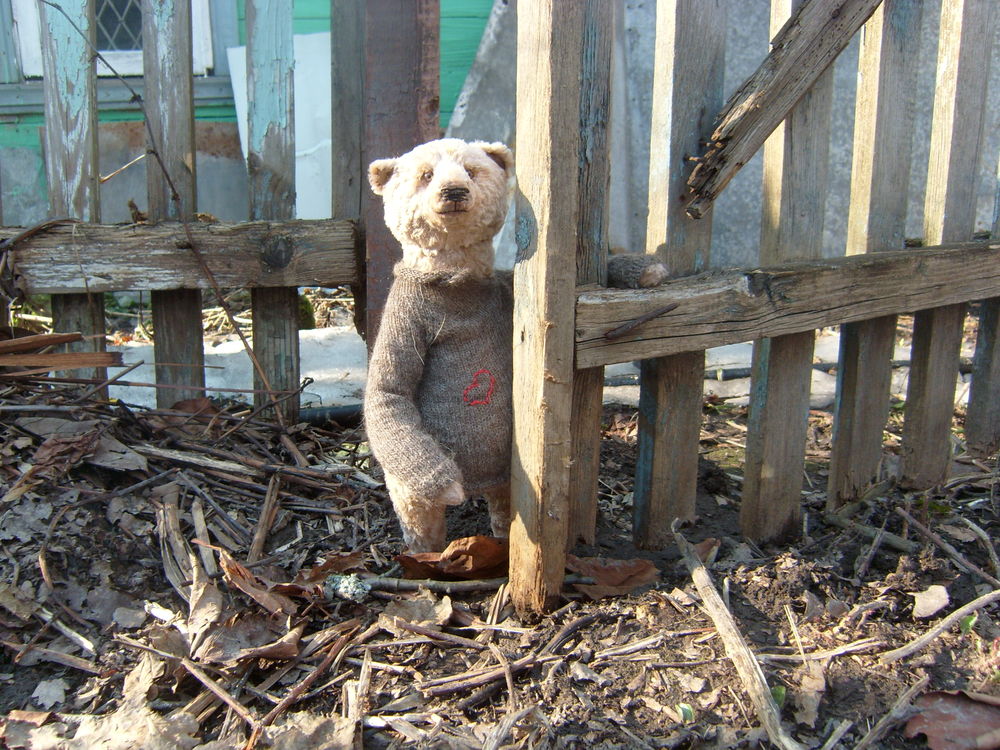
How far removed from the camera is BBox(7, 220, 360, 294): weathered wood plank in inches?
116

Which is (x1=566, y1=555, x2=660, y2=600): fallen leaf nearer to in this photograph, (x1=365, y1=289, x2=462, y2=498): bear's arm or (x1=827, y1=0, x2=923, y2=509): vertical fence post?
(x1=365, y1=289, x2=462, y2=498): bear's arm

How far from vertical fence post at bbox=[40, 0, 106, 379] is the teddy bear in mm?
1277

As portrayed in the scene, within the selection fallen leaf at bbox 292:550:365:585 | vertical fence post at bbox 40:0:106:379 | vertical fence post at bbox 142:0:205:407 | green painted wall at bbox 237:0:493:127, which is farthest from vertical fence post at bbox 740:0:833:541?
green painted wall at bbox 237:0:493:127

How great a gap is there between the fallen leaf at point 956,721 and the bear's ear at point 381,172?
5.96 ft

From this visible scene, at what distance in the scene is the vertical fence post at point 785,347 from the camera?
2.48 meters

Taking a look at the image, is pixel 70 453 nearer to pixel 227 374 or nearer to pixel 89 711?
pixel 89 711

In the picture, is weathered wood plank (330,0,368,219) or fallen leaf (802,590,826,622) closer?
fallen leaf (802,590,826,622)

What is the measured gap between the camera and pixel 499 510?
259 cm

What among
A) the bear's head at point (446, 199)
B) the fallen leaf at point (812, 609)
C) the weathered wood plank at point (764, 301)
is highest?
the bear's head at point (446, 199)

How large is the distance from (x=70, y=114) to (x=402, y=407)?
5.54 feet

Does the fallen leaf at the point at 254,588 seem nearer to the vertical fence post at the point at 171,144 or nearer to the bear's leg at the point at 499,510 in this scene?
the bear's leg at the point at 499,510

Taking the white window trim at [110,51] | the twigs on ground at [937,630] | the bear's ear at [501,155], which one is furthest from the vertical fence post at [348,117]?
the white window trim at [110,51]

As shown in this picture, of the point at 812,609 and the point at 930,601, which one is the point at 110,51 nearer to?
the point at 812,609

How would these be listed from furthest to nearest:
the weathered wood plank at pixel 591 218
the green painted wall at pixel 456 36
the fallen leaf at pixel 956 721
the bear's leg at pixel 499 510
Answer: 1. the green painted wall at pixel 456 36
2. the bear's leg at pixel 499 510
3. the weathered wood plank at pixel 591 218
4. the fallen leaf at pixel 956 721
